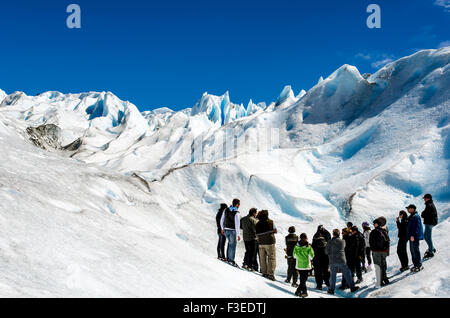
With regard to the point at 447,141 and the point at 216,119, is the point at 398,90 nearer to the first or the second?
the point at 447,141

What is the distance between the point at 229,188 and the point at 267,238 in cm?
926

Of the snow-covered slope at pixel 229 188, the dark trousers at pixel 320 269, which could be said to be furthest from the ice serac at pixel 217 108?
the dark trousers at pixel 320 269

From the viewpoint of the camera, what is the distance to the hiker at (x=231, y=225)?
8641 mm

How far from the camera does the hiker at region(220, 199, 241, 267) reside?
864 cm

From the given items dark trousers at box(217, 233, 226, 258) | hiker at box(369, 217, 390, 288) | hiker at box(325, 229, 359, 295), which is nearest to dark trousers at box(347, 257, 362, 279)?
hiker at box(325, 229, 359, 295)

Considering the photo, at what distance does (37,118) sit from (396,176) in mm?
74875

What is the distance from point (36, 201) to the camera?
7055mm

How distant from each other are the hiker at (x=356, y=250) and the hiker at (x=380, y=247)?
0.89 metres

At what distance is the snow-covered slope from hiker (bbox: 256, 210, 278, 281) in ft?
2.73

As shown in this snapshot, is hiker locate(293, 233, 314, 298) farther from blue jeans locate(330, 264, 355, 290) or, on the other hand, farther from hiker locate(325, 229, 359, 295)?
blue jeans locate(330, 264, 355, 290)

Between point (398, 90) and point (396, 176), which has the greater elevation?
point (398, 90)

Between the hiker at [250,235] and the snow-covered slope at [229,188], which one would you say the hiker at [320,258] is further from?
the hiker at [250,235]

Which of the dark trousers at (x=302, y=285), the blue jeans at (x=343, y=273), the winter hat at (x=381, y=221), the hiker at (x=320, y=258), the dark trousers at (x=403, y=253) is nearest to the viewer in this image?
the dark trousers at (x=302, y=285)
